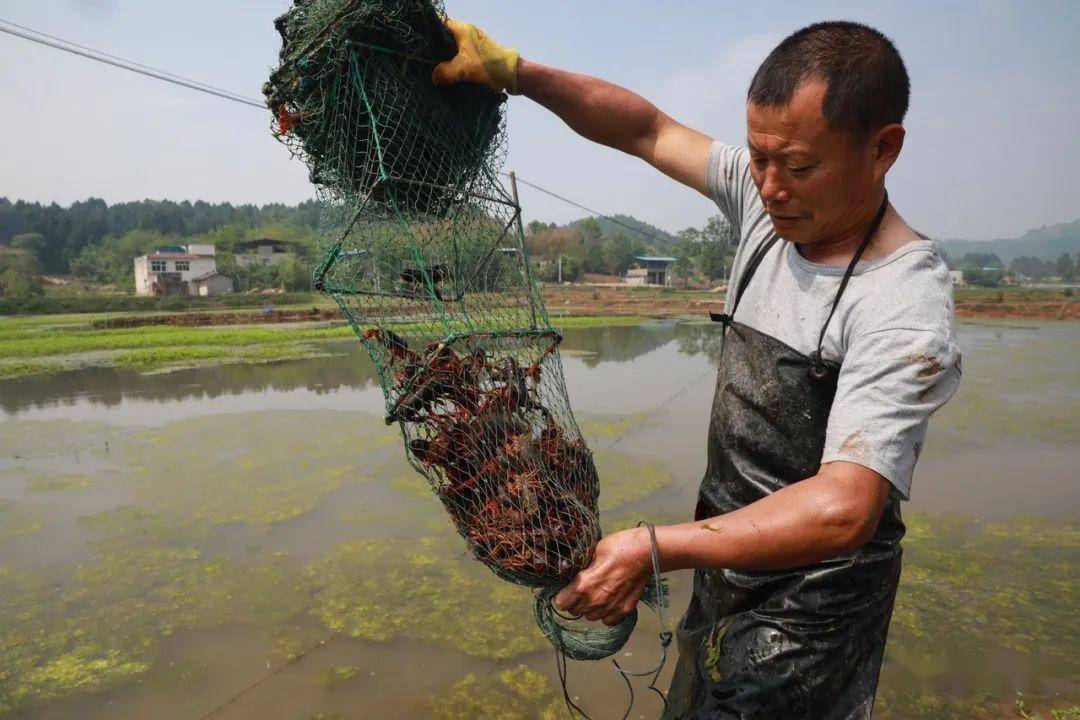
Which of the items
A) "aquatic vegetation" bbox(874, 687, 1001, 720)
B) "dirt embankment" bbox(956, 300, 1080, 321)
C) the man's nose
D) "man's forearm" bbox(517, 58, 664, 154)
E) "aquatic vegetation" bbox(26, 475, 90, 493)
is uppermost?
"man's forearm" bbox(517, 58, 664, 154)

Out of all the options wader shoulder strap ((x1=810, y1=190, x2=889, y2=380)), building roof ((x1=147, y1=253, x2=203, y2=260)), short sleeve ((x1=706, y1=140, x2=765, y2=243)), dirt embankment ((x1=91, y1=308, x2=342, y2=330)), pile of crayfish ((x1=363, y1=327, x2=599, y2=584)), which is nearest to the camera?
wader shoulder strap ((x1=810, y1=190, x2=889, y2=380))

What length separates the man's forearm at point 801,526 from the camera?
120cm

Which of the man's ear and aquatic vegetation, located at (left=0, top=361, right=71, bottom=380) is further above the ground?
the man's ear

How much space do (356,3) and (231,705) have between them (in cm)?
326

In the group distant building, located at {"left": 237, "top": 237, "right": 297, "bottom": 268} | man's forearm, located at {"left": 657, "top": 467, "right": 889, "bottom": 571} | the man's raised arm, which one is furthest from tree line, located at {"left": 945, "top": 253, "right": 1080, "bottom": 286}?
man's forearm, located at {"left": 657, "top": 467, "right": 889, "bottom": 571}

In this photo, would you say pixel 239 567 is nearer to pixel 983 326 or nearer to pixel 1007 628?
pixel 1007 628

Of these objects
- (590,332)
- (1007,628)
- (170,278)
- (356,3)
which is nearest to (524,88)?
(356,3)

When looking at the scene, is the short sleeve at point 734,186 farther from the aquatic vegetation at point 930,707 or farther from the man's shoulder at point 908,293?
the aquatic vegetation at point 930,707

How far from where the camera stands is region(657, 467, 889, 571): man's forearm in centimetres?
120

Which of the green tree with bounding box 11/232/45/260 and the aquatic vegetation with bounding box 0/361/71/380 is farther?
the green tree with bounding box 11/232/45/260

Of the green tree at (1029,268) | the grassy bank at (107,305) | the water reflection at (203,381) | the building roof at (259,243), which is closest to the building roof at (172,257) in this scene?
the building roof at (259,243)

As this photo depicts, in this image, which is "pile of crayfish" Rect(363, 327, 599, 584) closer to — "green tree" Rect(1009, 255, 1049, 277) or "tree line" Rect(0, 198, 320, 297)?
"tree line" Rect(0, 198, 320, 297)

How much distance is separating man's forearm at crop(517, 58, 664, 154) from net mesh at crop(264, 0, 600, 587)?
15 cm

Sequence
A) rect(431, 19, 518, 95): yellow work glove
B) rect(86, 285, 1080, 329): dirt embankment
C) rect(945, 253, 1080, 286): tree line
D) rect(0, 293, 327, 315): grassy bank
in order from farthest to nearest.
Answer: rect(945, 253, 1080, 286): tree line → rect(0, 293, 327, 315): grassy bank → rect(86, 285, 1080, 329): dirt embankment → rect(431, 19, 518, 95): yellow work glove
